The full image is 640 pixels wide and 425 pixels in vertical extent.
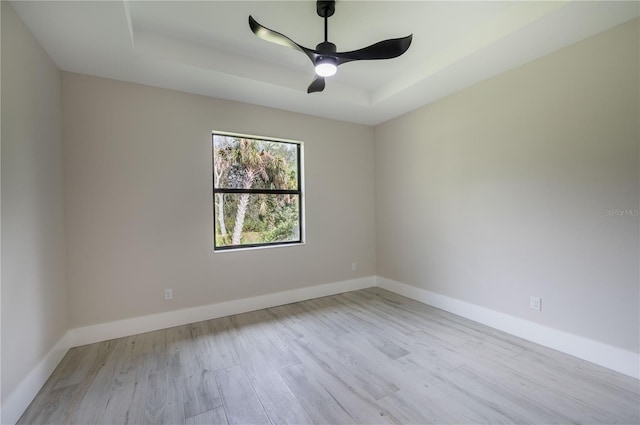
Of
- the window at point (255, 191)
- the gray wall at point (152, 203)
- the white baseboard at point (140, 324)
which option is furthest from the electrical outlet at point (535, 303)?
the window at point (255, 191)

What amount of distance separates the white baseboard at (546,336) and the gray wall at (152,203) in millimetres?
1722

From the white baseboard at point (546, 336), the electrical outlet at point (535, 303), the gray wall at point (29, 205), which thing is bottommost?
the white baseboard at point (546, 336)

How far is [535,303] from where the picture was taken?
2.44 meters

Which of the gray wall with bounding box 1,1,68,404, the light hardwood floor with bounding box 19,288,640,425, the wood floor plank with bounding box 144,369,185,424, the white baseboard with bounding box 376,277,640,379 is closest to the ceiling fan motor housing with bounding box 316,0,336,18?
the gray wall with bounding box 1,1,68,404

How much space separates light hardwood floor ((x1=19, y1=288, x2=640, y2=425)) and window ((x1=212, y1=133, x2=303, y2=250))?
1137mm

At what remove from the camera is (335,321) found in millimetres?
2959

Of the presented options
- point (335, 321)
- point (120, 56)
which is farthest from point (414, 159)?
point (120, 56)

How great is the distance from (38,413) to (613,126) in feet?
14.3

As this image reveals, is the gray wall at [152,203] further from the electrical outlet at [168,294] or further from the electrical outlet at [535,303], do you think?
the electrical outlet at [535,303]

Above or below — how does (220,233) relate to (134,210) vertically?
below

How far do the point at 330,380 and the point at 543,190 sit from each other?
7.97ft

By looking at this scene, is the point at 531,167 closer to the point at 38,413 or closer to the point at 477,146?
the point at 477,146

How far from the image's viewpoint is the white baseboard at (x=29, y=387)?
4.98 feet

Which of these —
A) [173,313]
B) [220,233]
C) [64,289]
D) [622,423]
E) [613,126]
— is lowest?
[622,423]
